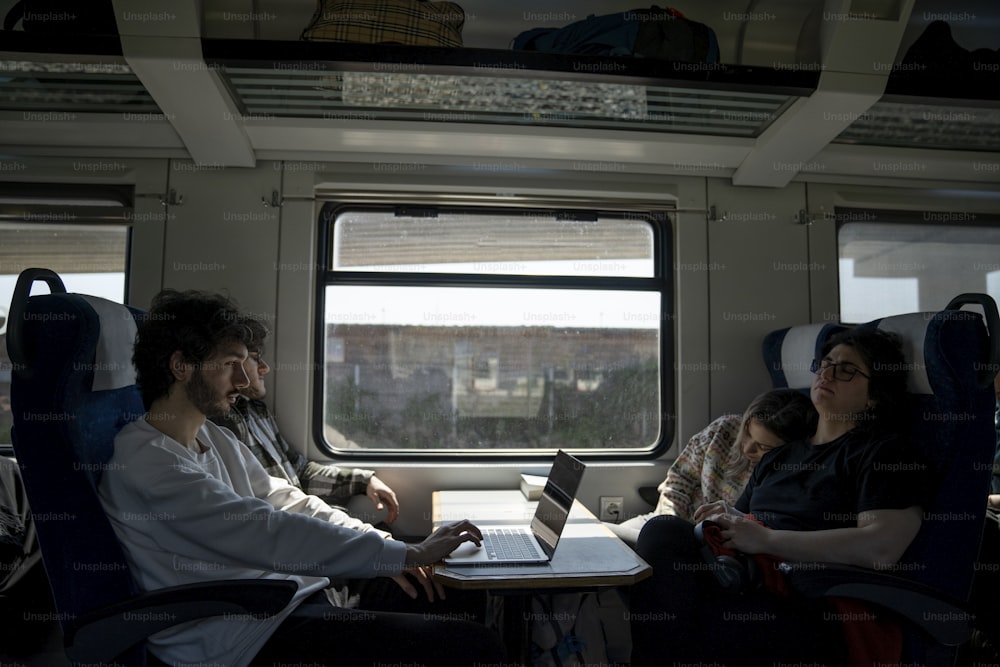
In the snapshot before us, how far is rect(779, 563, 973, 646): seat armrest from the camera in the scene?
161cm

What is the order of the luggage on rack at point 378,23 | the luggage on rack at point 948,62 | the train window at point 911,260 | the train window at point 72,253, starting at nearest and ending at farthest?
1. the luggage on rack at point 378,23
2. the luggage on rack at point 948,62
3. the train window at point 72,253
4. the train window at point 911,260

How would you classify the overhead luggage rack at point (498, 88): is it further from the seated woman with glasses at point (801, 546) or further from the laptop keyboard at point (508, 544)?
the laptop keyboard at point (508, 544)

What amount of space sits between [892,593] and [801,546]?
24 centimetres

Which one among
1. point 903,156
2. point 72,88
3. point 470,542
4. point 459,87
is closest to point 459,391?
point 470,542

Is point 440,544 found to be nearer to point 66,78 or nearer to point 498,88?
point 498,88

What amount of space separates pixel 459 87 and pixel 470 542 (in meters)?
1.70

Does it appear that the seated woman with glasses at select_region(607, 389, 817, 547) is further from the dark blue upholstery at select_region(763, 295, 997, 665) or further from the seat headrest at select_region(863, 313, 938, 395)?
the dark blue upholstery at select_region(763, 295, 997, 665)

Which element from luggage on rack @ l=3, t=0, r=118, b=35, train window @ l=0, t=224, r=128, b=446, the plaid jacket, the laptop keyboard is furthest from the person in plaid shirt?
luggage on rack @ l=3, t=0, r=118, b=35

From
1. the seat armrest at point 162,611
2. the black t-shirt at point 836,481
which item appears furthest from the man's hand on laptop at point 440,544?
the black t-shirt at point 836,481

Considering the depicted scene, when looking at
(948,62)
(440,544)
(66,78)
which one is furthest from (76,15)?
(948,62)

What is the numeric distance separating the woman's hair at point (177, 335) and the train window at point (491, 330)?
1.35 metres

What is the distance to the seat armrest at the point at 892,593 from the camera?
1611mm

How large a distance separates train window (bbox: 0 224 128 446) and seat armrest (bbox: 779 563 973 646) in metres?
3.10

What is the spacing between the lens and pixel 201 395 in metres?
1.68
